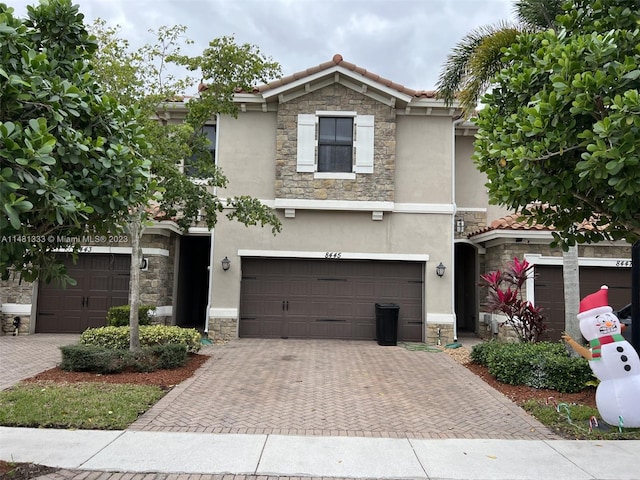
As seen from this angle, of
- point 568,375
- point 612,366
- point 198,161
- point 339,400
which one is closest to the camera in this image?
point 612,366

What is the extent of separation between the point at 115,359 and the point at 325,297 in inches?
246

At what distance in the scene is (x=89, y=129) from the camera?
14.7ft

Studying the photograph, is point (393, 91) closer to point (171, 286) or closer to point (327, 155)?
point (327, 155)

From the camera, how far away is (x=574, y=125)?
170 inches

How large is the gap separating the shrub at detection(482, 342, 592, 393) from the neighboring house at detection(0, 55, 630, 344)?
14.1ft

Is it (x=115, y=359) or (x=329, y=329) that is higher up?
(x=329, y=329)

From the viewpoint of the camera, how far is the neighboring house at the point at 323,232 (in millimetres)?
12867

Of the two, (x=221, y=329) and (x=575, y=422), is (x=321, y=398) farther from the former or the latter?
(x=221, y=329)

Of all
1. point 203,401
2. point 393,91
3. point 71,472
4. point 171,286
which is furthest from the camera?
point 171,286

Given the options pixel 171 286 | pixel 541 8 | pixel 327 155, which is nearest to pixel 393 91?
pixel 327 155

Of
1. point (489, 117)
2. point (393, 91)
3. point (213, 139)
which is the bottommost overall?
point (489, 117)

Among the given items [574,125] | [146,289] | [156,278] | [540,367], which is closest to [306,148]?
[156,278]

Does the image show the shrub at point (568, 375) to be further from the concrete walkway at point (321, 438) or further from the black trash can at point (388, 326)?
the black trash can at point (388, 326)

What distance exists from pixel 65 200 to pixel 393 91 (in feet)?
35.4
